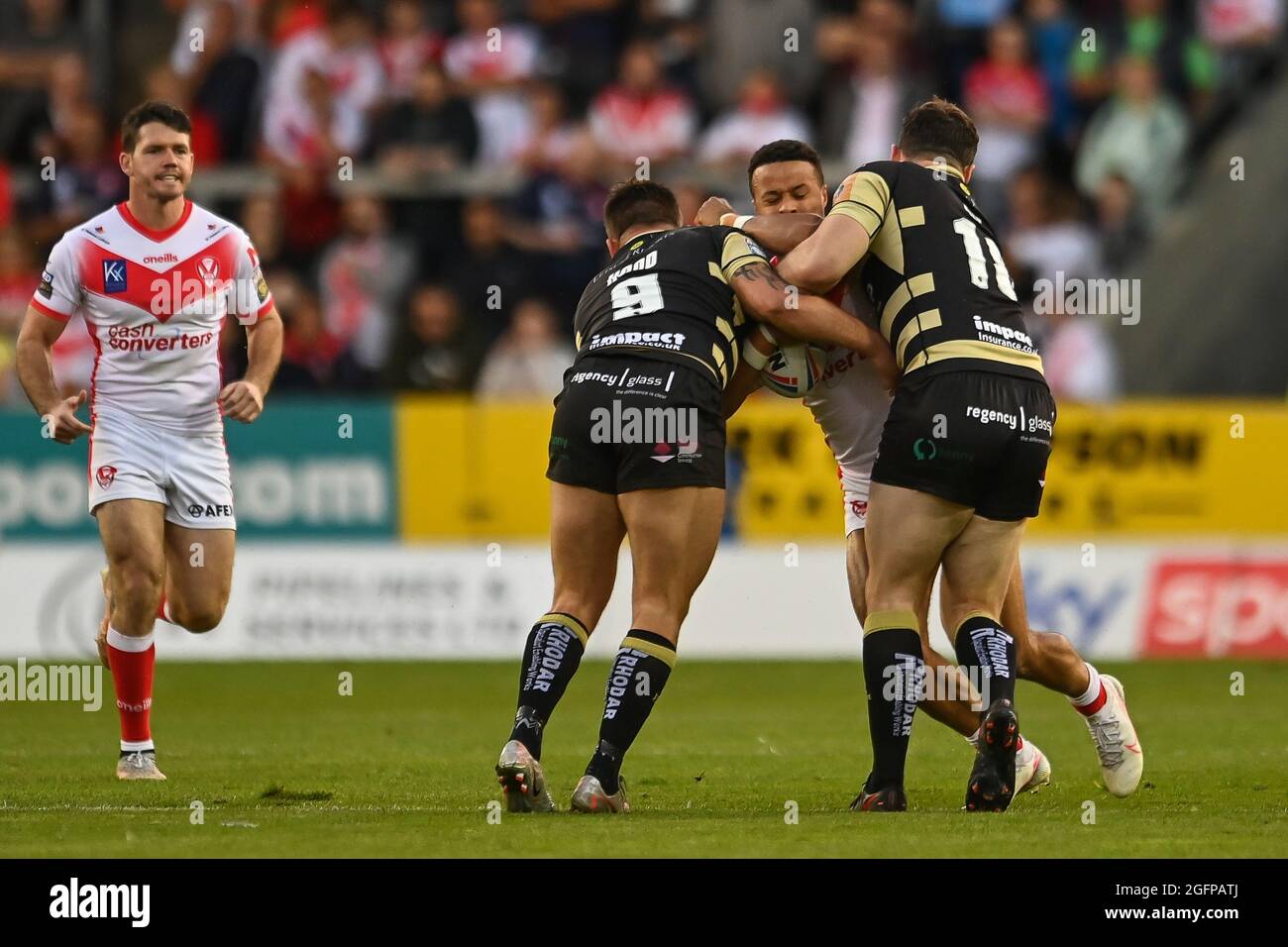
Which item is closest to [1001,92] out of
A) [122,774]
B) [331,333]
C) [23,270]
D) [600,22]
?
[600,22]

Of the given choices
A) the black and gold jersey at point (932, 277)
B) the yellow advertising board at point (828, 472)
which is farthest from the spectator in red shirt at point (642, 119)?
the black and gold jersey at point (932, 277)

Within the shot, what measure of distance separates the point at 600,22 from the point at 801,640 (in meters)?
6.98

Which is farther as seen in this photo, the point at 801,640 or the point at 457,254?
the point at 457,254

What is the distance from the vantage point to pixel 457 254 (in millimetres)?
18609

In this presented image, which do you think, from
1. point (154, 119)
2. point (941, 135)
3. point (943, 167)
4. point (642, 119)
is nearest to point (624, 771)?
point (943, 167)

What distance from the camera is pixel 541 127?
738 inches

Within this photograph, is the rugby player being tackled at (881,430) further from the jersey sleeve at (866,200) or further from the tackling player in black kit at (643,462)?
the tackling player in black kit at (643,462)

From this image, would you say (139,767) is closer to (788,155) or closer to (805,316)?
(805,316)

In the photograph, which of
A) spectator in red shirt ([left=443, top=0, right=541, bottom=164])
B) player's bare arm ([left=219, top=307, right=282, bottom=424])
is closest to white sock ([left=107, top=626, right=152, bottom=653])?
player's bare arm ([left=219, top=307, right=282, bottom=424])

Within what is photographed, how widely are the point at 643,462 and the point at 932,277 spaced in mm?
1326

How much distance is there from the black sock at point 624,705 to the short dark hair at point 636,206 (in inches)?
73.7

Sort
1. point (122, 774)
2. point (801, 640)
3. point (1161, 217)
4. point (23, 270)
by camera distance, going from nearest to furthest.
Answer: point (122, 774) → point (801, 640) → point (23, 270) → point (1161, 217)

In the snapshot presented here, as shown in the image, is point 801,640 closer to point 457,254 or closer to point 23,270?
point 457,254

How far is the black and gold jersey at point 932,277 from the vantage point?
7988mm
